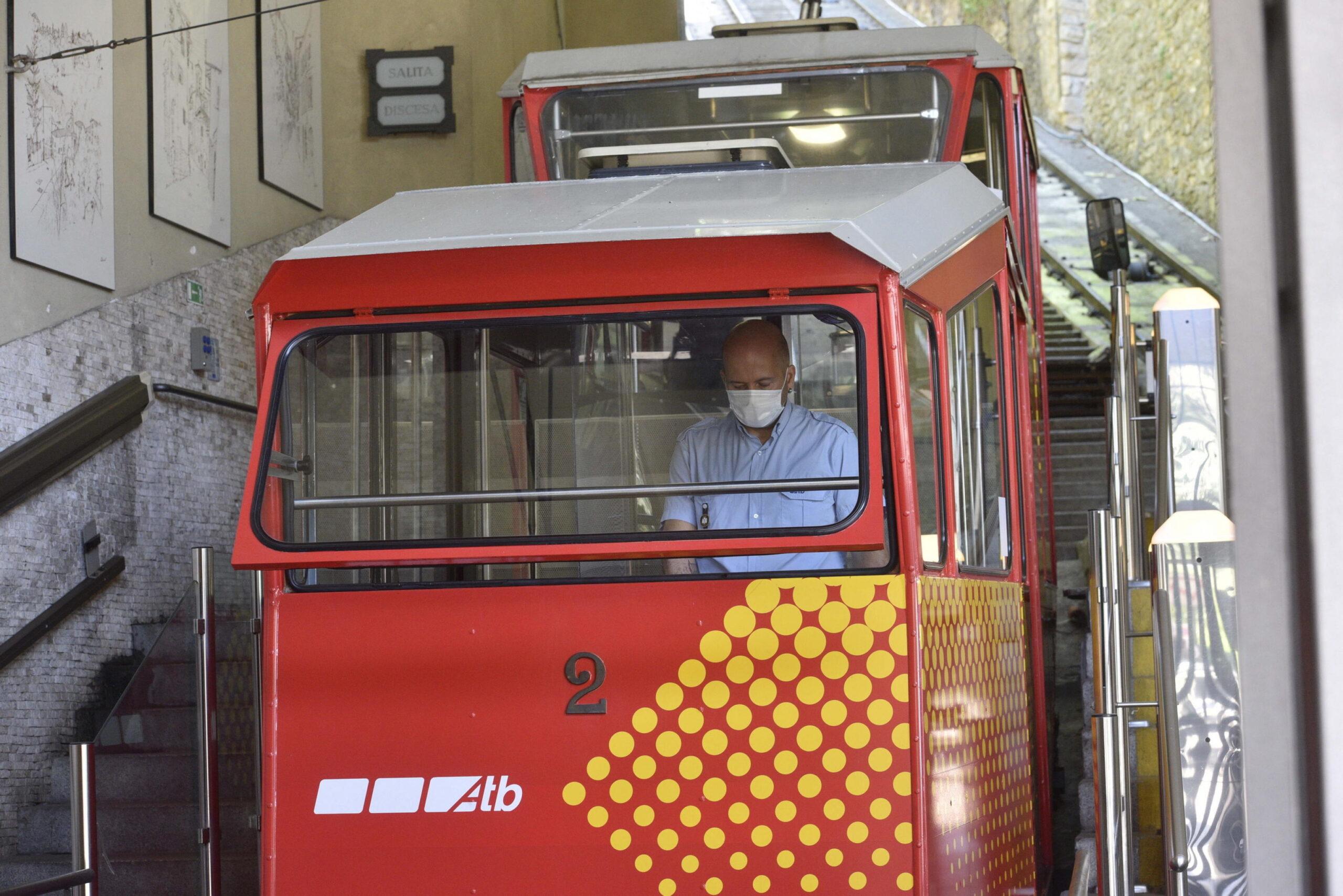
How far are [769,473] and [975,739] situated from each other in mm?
933

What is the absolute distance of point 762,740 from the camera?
10.4 feet

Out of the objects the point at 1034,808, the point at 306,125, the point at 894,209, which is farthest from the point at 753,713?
the point at 306,125

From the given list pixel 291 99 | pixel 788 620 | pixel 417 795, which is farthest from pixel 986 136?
pixel 291 99

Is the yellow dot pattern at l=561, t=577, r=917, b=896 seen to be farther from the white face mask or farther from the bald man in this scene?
the white face mask

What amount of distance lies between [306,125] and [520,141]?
3814 mm

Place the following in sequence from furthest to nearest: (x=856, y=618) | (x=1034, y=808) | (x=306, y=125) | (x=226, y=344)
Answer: (x=306, y=125), (x=226, y=344), (x=1034, y=808), (x=856, y=618)

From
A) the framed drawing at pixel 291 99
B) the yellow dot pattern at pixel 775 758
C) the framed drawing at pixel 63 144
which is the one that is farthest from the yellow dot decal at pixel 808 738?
the framed drawing at pixel 291 99

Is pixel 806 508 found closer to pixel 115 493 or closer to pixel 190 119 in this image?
pixel 115 493

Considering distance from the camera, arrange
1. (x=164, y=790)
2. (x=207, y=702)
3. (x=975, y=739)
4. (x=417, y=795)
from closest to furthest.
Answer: (x=417, y=795)
(x=975, y=739)
(x=207, y=702)
(x=164, y=790)

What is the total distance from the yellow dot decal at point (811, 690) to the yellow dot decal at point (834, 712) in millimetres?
22

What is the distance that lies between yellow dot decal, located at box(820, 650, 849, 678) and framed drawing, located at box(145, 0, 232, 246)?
536cm

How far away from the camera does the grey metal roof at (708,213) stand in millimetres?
3197

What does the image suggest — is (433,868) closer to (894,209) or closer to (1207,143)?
(894,209)

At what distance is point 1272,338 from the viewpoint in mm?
1138
